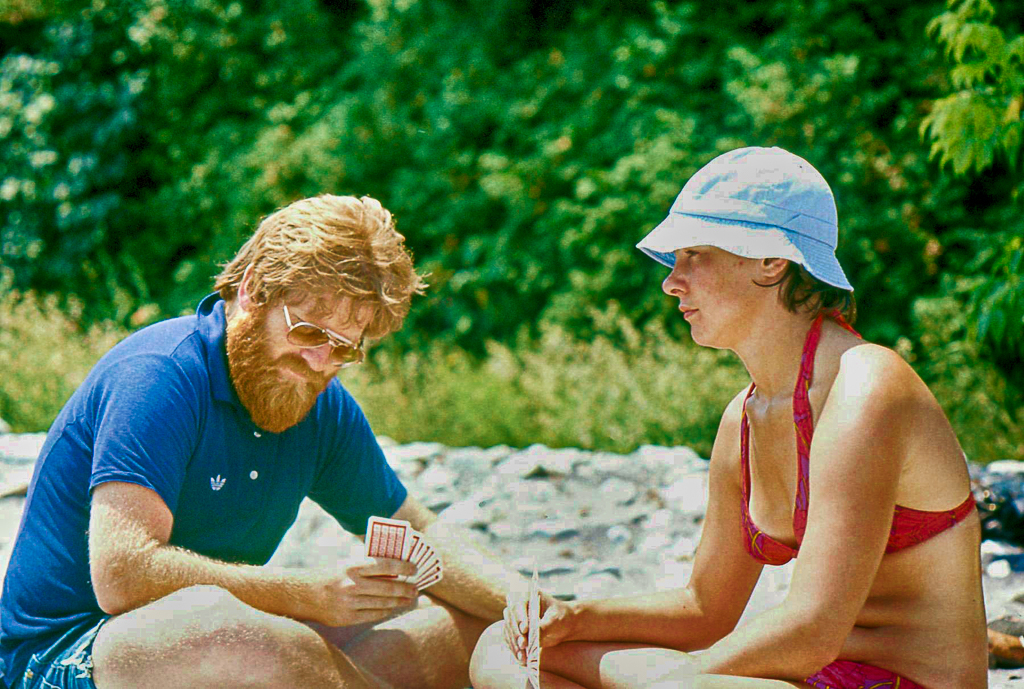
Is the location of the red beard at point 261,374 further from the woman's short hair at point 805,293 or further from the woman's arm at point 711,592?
the woman's short hair at point 805,293

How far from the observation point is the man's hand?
2816mm

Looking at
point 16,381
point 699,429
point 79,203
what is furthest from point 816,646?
point 79,203

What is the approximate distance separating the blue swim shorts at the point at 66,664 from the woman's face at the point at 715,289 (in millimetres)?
1629

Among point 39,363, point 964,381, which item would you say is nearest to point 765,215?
point 964,381

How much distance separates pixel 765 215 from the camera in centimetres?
235

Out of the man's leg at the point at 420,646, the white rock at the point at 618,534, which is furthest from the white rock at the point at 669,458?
the man's leg at the point at 420,646

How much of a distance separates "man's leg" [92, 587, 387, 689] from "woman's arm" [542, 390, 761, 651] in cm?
78

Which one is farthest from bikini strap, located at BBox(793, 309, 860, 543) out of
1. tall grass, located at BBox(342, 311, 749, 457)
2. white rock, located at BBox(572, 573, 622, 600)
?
tall grass, located at BBox(342, 311, 749, 457)

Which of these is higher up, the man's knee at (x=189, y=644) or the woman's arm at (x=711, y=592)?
the woman's arm at (x=711, y=592)

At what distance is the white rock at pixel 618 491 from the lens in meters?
5.63

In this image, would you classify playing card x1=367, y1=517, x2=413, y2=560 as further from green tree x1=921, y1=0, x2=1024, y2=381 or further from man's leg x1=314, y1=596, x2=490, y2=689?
green tree x1=921, y1=0, x2=1024, y2=381

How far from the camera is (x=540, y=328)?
805 centimetres

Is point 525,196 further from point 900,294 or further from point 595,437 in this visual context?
point 900,294

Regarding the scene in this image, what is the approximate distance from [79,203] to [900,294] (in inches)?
299
